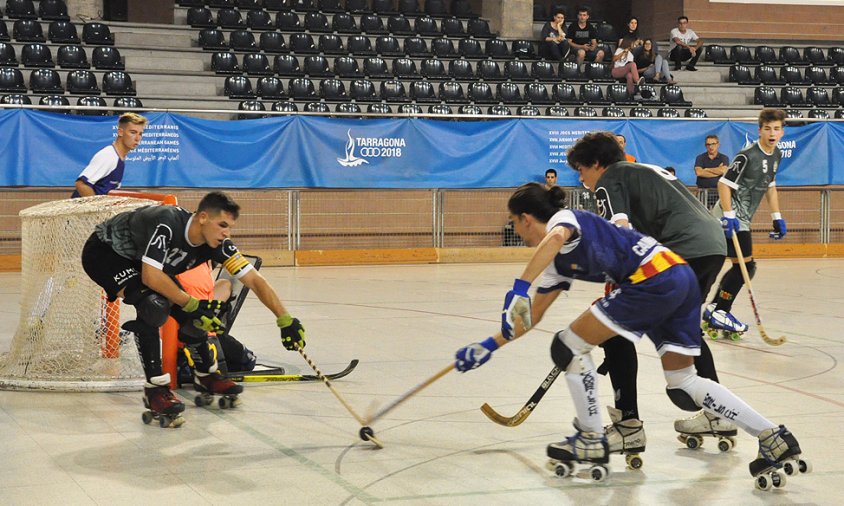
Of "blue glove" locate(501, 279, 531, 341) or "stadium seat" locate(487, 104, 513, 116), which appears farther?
"stadium seat" locate(487, 104, 513, 116)

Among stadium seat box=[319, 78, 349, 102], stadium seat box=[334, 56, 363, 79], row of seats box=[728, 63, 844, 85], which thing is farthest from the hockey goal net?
row of seats box=[728, 63, 844, 85]

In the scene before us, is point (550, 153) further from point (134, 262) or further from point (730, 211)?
point (134, 262)

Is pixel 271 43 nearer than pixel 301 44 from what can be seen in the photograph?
Yes

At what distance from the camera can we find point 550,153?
1683cm

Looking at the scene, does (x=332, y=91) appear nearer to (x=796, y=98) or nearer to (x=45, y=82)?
(x=45, y=82)

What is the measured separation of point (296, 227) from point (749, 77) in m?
11.5

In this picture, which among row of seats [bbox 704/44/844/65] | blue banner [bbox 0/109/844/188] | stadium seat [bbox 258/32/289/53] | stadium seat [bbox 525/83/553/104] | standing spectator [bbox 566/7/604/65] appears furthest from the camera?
row of seats [bbox 704/44/844/65]

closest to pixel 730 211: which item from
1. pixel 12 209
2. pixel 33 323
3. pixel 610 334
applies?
pixel 610 334

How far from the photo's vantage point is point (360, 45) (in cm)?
2014

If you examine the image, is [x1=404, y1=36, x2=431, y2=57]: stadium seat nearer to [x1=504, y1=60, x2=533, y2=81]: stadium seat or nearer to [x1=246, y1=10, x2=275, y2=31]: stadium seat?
[x1=504, y1=60, x2=533, y2=81]: stadium seat

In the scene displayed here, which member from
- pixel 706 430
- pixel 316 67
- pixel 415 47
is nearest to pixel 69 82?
pixel 316 67

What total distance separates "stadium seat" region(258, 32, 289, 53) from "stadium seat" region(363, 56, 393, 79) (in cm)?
159

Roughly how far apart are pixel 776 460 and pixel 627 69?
17.2 m

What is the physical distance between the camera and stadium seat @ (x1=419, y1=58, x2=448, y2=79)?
65.0 feet
